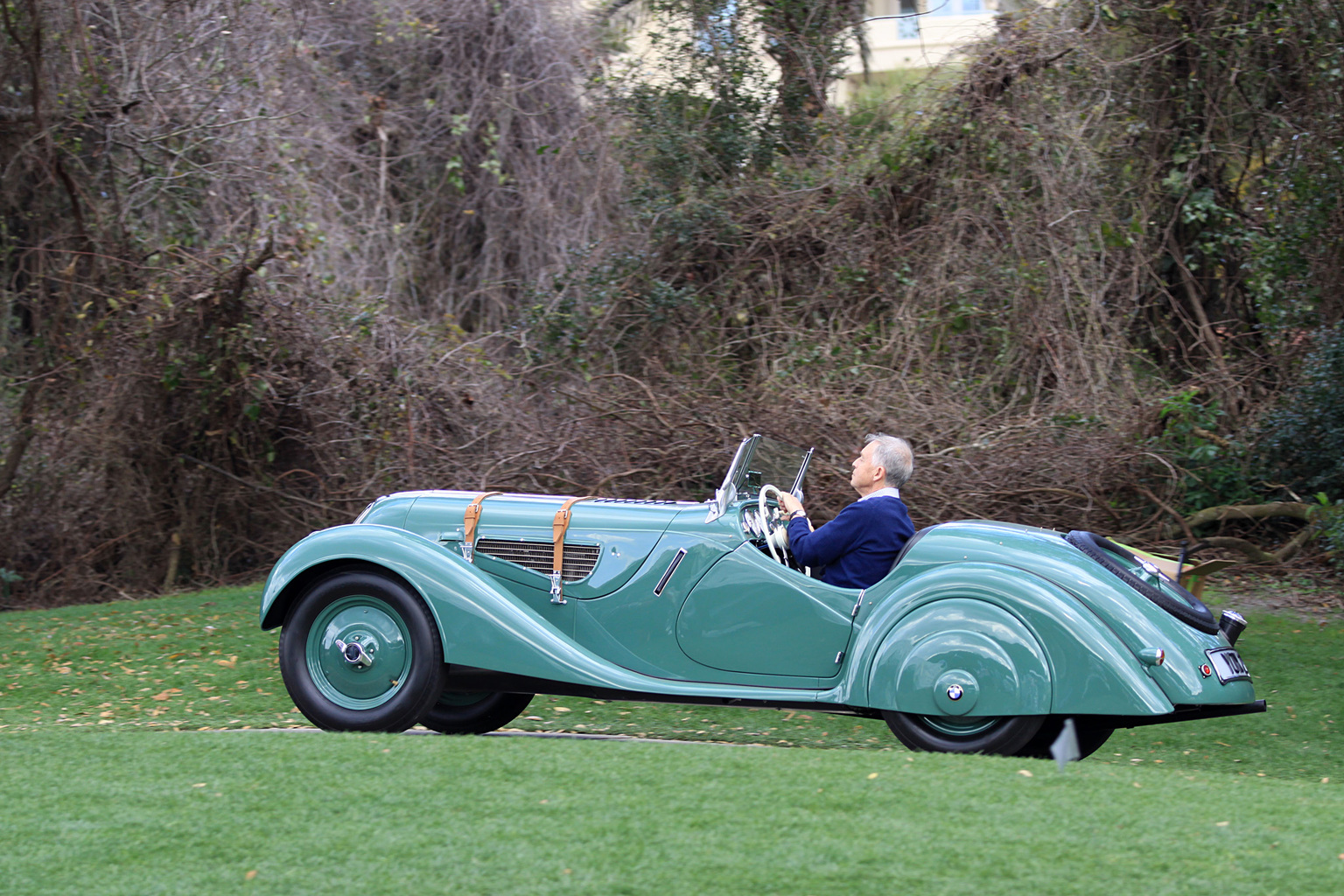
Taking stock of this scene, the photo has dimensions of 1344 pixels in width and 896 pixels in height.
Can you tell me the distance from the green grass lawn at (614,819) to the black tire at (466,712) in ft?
2.74

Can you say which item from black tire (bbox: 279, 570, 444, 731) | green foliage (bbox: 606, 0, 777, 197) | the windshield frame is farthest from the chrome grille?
green foliage (bbox: 606, 0, 777, 197)

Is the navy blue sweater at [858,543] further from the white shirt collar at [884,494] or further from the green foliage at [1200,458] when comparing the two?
the green foliage at [1200,458]

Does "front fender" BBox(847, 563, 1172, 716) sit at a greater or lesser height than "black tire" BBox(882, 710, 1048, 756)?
greater

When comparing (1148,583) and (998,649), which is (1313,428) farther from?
(998,649)

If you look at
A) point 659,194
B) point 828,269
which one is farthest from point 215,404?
point 828,269

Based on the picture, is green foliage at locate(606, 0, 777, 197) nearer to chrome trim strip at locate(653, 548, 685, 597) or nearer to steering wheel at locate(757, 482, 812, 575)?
steering wheel at locate(757, 482, 812, 575)

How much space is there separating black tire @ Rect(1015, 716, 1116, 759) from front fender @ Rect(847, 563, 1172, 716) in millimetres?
305

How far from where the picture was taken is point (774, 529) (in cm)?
518

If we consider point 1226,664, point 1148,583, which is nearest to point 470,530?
point 1148,583

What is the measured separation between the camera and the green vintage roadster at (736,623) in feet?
14.5

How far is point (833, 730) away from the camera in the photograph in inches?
248

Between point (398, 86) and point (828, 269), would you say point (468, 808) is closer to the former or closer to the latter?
point (828, 269)

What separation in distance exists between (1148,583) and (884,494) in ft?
3.61

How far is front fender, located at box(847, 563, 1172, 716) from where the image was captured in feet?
14.2
